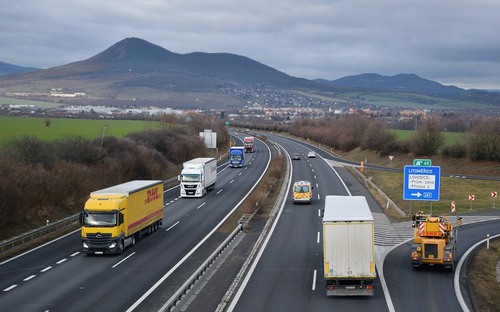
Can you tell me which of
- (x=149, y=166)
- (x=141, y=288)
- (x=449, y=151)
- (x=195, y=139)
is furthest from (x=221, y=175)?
(x=141, y=288)

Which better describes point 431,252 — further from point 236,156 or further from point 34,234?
point 236,156

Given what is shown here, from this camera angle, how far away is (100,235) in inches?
1238

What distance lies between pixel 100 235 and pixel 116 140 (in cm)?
3783

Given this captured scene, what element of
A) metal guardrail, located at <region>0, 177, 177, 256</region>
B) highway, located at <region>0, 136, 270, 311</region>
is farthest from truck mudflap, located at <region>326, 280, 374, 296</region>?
metal guardrail, located at <region>0, 177, 177, 256</region>

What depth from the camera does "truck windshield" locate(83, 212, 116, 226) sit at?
104 feet

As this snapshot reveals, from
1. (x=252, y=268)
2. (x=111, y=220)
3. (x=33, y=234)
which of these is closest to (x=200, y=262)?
(x=252, y=268)

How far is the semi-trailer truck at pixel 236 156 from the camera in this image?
85500 mm

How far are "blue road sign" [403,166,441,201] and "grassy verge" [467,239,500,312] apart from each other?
14.9 feet

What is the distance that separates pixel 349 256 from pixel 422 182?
1699 cm

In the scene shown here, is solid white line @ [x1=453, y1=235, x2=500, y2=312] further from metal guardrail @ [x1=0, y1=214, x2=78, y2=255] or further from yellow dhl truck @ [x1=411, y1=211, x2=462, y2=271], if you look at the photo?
metal guardrail @ [x1=0, y1=214, x2=78, y2=255]

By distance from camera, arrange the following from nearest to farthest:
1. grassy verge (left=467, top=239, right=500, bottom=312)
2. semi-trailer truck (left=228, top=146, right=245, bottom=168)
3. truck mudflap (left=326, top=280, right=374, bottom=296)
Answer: truck mudflap (left=326, top=280, right=374, bottom=296), grassy verge (left=467, top=239, right=500, bottom=312), semi-trailer truck (left=228, top=146, right=245, bottom=168)

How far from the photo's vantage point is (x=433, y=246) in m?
27.9

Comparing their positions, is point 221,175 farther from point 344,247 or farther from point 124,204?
point 344,247

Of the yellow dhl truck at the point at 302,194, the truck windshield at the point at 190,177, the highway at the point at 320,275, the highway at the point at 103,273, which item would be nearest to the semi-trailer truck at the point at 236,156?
the truck windshield at the point at 190,177
